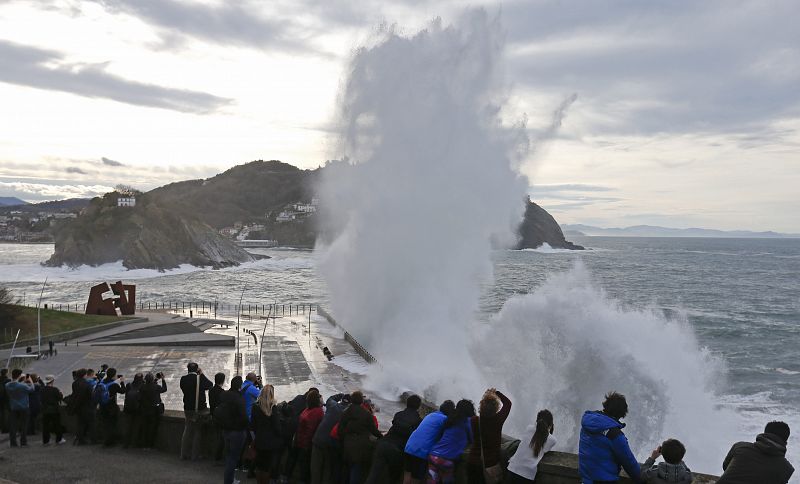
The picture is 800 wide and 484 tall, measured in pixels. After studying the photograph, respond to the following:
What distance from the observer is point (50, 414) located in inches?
493

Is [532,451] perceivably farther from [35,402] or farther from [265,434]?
[35,402]

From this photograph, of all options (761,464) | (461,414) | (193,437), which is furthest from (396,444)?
(193,437)

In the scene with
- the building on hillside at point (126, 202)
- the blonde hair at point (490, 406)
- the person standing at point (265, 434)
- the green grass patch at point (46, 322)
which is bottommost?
the green grass patch at point (46, 322)

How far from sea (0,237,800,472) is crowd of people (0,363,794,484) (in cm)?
2311

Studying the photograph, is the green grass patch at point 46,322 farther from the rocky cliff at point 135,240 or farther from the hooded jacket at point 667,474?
the rocky cliff at point 135,240

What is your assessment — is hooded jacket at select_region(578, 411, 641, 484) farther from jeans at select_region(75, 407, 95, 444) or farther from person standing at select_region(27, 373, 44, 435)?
person standing at select_region(27, 373, 44, 435)

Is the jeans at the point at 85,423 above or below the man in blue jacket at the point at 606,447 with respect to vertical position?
below

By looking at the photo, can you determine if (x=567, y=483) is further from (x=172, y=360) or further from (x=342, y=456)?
(x=172, y=360)

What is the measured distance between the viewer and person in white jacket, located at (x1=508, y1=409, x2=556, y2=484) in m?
7.12

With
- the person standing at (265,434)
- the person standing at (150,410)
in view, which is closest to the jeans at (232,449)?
the person standing at (265,434)

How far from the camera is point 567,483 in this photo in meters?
7.40

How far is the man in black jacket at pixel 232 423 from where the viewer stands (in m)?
8.98

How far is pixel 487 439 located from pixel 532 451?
0.50 meters

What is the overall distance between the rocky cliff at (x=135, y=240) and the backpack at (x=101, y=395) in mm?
142278
